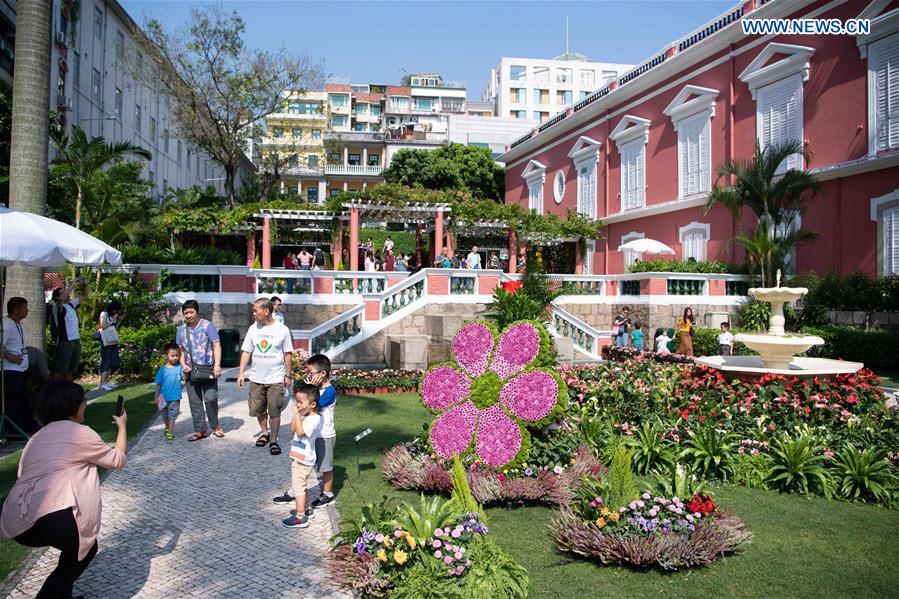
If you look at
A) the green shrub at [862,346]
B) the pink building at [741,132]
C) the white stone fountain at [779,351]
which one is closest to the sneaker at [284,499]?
the white stone fountain at [779,351]

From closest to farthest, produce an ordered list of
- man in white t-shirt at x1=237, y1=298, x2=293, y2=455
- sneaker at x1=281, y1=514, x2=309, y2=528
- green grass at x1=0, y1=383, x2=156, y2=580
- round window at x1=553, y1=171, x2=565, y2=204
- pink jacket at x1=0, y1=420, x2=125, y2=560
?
pink jacket at x1=0, y1=420, x2=125, y2=560, green grass at x1=0, y1=383, x2=156, y2=580, sneaker at x1=281, y1=514, x2=309, y2=528, man in white t-shirt at x1=237, y1=298, x2=293, y2=455, round window at x1=553, y1=171, x2=565, y2=204

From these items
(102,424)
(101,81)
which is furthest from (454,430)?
(101,81)

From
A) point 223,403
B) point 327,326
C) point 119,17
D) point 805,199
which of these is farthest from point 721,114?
point 119,17

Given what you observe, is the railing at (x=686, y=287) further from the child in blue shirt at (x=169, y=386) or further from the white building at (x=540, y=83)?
the white building at (x=540, y=83)

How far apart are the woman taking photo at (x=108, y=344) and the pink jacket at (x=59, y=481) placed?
816 centimetres

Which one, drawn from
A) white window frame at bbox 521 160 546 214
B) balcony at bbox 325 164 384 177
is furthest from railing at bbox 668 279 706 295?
balcony at bbox 325 164 384 177

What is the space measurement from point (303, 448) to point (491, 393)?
184 cm

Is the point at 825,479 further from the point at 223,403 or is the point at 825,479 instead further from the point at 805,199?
the point at 805,199

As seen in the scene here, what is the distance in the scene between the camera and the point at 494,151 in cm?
5291

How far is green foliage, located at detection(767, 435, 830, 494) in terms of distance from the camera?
6.29 metres

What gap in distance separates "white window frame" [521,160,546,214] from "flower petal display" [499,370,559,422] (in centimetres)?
2697

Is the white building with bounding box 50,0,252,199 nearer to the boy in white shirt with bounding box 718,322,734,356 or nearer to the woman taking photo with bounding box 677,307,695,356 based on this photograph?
the woman taking photo with bounding box 677,307,695,356

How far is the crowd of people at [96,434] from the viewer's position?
3.74m

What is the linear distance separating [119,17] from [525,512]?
37.4 metres
